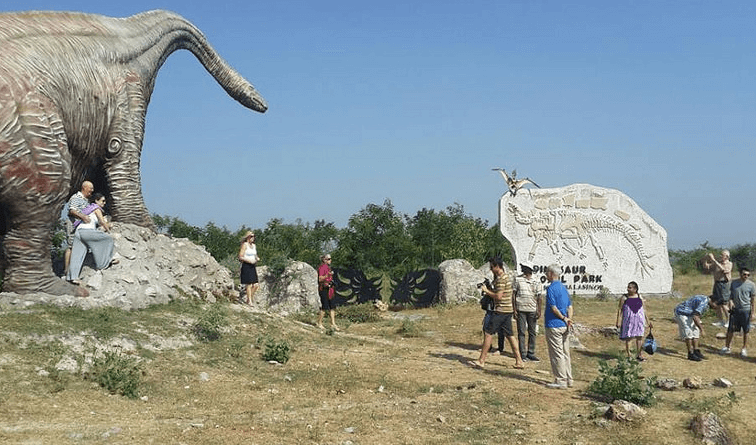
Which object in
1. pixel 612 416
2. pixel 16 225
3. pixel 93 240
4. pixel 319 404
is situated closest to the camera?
pixel 612 416

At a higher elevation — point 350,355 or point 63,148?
point 63,148

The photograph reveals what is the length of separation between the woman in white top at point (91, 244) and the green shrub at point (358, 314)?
6876 millimetres

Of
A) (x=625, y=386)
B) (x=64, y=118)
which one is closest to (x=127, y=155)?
(x=64, y=118)

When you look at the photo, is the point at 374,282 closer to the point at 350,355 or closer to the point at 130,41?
the point at 350,355

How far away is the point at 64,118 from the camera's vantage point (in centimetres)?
962

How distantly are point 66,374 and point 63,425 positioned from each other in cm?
148

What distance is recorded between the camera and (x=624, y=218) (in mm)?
18750

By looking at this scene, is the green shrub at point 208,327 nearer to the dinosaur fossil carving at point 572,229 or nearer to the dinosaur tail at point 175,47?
the dinosaur tail at point 175,47

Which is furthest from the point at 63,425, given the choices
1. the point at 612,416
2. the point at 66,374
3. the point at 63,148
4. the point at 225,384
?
the point at 612,416

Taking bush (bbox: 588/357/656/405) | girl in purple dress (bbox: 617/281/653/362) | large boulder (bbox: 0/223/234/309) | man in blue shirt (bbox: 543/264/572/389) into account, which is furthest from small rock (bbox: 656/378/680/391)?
large boulder (bbox: 0/223/234/309)

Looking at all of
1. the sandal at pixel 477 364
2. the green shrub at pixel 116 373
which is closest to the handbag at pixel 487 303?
the sandal at pixel 477 364

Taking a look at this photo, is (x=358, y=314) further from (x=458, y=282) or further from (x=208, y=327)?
(x=208, y=327)

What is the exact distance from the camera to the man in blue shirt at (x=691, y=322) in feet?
37.9

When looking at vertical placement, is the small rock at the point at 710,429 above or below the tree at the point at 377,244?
below
